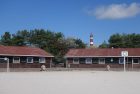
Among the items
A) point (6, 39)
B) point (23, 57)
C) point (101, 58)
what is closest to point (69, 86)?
point (23, 57)

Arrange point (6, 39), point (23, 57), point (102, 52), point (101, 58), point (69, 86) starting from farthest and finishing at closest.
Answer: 1. point (6, 39)
2. point (102, 52)
3. point (101, 58)
4. point (23, 57)
5. point (69, 86)

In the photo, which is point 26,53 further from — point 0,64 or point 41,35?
point 41,35

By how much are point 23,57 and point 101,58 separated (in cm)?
1304

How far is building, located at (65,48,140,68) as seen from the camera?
186ft

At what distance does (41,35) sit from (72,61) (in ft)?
79.1

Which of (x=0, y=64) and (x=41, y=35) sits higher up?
(x=41, y=35)

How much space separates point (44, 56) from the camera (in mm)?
56250

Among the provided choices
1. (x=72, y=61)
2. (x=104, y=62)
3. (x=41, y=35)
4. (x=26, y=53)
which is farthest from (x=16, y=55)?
(x=41, y=35)

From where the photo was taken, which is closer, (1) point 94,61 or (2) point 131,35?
(1) point 94,61

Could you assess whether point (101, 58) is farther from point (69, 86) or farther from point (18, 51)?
point (69, 86)

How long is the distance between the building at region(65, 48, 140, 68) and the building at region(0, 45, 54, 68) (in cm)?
457

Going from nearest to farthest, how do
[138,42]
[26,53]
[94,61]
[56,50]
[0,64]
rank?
1. [0,64]
2. [26,53]
3. [94,61]
4. [56,50]
5. [138,42]

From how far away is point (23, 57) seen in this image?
54.1 m

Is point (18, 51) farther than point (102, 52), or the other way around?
point (102, 52)
